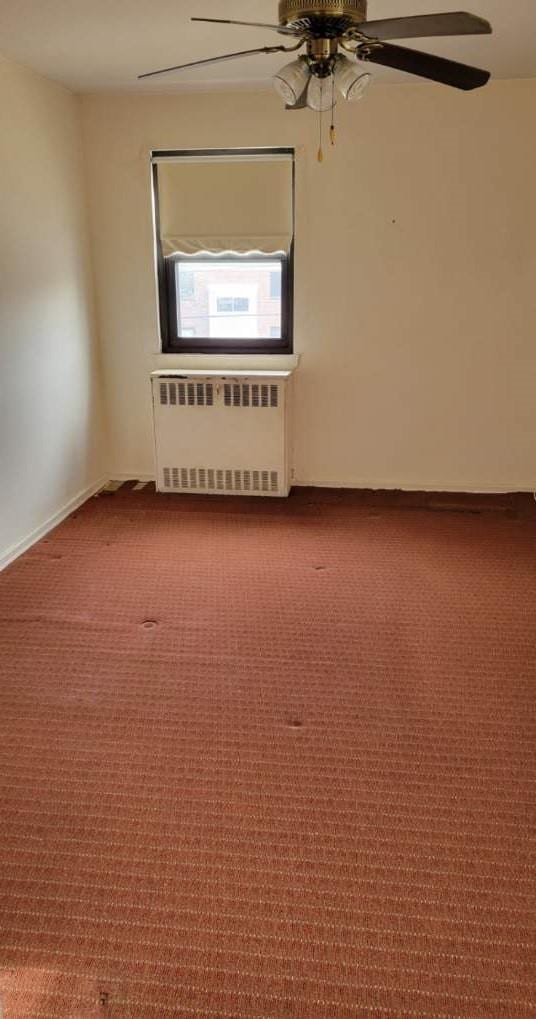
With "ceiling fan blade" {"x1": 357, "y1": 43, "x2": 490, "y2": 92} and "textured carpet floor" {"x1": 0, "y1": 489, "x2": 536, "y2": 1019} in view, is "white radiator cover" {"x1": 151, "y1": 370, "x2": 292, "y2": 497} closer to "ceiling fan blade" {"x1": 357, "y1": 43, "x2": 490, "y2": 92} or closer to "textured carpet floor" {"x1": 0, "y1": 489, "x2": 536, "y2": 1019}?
"textured carpet floor" {"x1": 0, "y1": 489, "x2": 536, "y2": 1019}

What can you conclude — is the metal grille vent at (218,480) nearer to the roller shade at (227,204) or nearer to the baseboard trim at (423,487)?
the baseboard trim at (423,487)

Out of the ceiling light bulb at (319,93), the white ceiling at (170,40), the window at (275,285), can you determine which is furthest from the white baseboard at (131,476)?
the ceiling light bulb at (319,93)

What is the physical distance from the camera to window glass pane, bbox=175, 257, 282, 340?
454 cm

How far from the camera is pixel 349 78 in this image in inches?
88.5

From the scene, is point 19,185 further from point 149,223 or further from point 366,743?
point 366,743

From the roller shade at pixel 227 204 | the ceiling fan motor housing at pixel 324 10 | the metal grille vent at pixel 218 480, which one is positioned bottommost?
the metal grille vent at pixel 218 480

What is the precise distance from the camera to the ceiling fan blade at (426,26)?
6.31 feet

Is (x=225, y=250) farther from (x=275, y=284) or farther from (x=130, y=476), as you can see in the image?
(x=130, y=476)

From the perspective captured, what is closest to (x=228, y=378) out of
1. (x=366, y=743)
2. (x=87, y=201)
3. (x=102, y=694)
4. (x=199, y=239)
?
(x=199, y=239)

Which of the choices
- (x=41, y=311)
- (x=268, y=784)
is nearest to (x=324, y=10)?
(x=268, y=784)

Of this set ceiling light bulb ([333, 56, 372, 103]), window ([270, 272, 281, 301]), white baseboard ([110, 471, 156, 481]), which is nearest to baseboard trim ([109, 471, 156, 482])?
white baseboard ([110, 471, 156, 481])

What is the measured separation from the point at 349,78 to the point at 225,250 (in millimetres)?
2279

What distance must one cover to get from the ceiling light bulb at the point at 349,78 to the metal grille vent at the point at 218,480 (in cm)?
254

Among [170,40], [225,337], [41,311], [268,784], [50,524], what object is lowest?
[268,784]
